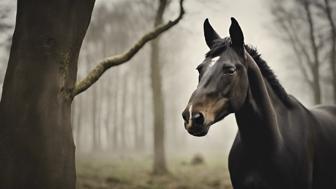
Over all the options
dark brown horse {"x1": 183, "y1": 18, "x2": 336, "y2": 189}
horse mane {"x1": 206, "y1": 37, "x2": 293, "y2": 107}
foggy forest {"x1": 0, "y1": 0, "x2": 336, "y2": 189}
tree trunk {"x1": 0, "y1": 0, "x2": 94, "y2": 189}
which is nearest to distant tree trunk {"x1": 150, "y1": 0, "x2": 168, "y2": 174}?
foggy forest {"x1": 0, "y1": 0, "x2": 336, "y2": 189}

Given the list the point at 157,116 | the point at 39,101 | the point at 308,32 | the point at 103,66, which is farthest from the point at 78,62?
the point at 308,32

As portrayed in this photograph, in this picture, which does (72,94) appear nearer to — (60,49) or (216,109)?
(60,49)

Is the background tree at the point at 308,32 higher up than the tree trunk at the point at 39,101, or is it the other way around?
the background tree at the point at 308,32

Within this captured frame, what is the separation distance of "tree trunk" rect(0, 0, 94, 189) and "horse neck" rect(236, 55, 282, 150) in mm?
2164

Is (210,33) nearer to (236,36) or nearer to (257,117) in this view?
(236,36)

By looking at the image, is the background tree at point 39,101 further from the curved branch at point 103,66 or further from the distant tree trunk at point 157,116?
the distant tree trunk at point 157,116

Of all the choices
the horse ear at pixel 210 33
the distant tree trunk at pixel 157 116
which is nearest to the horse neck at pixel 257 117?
the horse ear at pixel 210 33

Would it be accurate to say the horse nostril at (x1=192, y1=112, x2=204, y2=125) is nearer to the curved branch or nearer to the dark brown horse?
the dark brown horse

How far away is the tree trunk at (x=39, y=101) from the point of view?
423 cm

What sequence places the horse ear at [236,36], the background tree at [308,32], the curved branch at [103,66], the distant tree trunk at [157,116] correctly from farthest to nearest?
the background tree at [308,32] < the distant tree trunk at [157,116] < the curved branch at [103,66] < the horse ear at [236,36]

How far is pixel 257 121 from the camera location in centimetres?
375

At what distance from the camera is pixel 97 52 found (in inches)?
1032

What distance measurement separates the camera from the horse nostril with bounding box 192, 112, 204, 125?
3084 mm

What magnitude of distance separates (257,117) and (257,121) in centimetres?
4
